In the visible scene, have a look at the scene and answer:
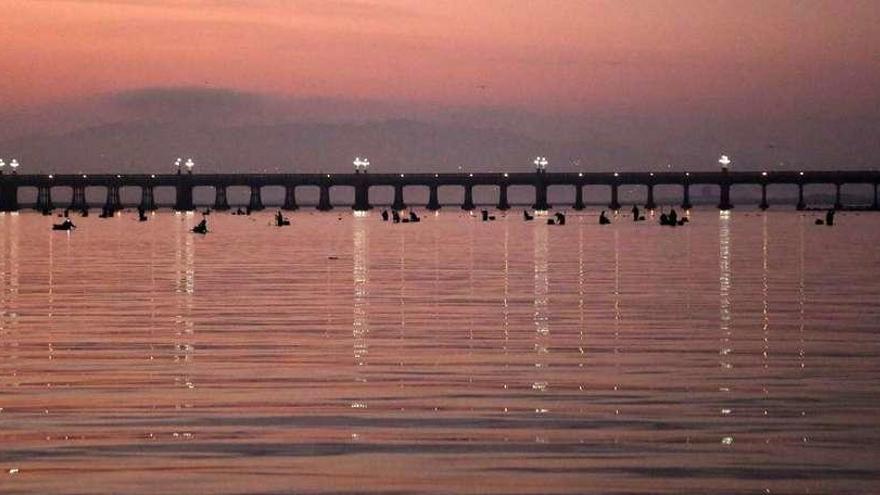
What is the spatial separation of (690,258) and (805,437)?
4762 cm

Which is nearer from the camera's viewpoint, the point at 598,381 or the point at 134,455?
the point at 134,455

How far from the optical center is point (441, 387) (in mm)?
20953

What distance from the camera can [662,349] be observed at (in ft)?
85.7

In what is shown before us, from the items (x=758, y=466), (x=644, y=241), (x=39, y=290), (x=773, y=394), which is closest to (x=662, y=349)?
(x=773, y=394)

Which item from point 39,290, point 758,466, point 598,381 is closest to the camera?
point 758,466

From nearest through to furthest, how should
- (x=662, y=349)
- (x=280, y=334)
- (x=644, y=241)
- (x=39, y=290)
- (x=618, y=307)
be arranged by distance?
(x=662, y=349) < (x=280, y=334) < (x=618, y=307) < (x=39, y=290) < (x=644, y=241)

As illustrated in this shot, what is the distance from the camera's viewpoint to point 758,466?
15055mm

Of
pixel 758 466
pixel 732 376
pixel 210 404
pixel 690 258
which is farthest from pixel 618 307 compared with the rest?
pixel 690 258

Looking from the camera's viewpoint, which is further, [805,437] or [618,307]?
[618,307]

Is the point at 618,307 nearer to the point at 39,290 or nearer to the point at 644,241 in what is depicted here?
the point at 39,290

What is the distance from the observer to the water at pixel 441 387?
48.8ft

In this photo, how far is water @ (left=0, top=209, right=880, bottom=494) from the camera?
48.8ft

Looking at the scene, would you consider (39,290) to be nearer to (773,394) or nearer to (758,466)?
(773,394)

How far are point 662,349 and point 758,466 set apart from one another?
11091mm
